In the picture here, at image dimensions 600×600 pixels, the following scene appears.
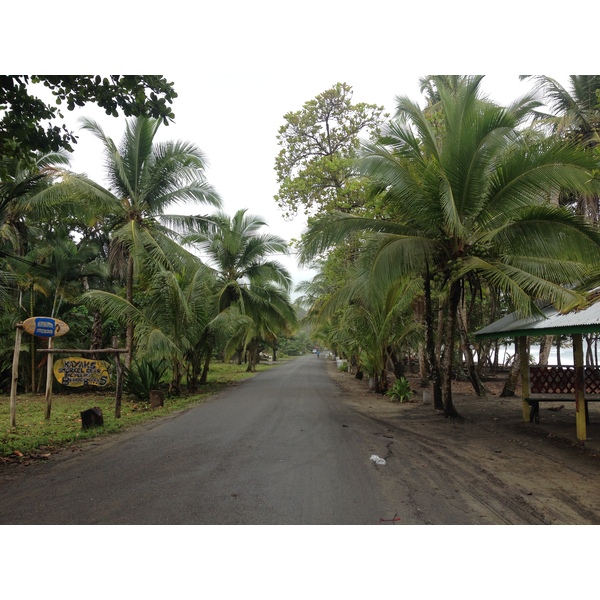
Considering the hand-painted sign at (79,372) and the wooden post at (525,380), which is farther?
the wooden post at (525,380)

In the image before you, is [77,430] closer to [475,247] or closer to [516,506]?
[516,506]

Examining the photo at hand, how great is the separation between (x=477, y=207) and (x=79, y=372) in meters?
9.14

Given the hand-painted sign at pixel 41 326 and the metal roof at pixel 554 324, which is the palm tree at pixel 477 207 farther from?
the hand-painted sign at pixel 41 326

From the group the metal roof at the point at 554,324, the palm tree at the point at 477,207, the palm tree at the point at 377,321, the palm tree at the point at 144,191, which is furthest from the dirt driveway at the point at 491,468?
the palm tree at the point at 144,191

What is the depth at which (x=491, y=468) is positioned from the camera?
6.24 metres

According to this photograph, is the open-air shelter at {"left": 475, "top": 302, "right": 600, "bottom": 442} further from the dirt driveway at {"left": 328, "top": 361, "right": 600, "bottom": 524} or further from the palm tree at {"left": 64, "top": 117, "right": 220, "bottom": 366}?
the palm tree at {"left": 64, "top": 117, "right": 220, "bottom": 366}

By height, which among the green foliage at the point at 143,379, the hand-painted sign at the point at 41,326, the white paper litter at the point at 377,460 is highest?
the hand-painted sign at the point at 41,326

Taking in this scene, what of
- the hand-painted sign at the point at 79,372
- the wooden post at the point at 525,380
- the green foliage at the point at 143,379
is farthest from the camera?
the green foliage at the point at 143,379

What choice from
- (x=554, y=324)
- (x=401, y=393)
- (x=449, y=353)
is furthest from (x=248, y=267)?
(x=554, y=324)

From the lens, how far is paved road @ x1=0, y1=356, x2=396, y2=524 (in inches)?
172

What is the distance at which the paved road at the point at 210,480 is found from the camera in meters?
4.37

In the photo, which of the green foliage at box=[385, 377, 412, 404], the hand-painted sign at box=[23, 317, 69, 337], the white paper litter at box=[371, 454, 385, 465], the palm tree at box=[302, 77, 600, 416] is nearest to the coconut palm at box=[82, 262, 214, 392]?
the hand-painted sign at box=[23, 317, 69, 337]

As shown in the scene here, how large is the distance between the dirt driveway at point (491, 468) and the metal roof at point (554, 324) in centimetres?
194

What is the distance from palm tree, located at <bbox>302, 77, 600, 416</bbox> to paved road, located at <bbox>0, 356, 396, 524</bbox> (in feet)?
12.1
